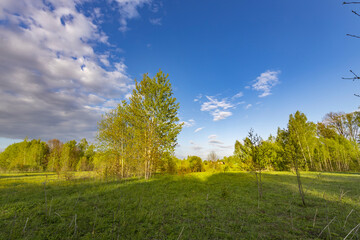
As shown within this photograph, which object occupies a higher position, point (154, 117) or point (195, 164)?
point (154, 117)

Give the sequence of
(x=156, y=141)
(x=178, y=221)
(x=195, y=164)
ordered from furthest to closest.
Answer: (x=195, y=164) < (x=156, y=141) < (x=178, y=221)

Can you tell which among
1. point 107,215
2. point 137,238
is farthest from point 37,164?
point 137,238

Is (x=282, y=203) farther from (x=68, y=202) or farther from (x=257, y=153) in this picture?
(x=68, y=202)

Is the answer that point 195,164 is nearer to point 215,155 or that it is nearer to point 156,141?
point 215,155

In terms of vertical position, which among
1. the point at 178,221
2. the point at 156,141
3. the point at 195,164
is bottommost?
the point at 195,164

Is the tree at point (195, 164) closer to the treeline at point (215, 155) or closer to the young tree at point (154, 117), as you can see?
the treeline at point (215, 155)

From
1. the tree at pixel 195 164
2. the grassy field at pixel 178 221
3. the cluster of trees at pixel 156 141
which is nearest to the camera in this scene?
the grassy field at pixel 178 221

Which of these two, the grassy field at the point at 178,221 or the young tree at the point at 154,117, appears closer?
the grassy field at the point at 178,221

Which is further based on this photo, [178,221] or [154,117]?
[154,117]

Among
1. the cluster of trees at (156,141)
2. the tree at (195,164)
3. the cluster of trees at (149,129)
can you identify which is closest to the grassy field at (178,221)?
the cluster of trees at (156,141)

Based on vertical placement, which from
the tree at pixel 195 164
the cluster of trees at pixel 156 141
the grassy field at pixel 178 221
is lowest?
the tree at pixel 195 164

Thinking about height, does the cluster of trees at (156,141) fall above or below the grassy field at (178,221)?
above

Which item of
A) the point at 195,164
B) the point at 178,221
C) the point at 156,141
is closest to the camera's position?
the point at 178,221

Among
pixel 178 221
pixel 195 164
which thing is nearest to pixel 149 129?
pixel 178 221
